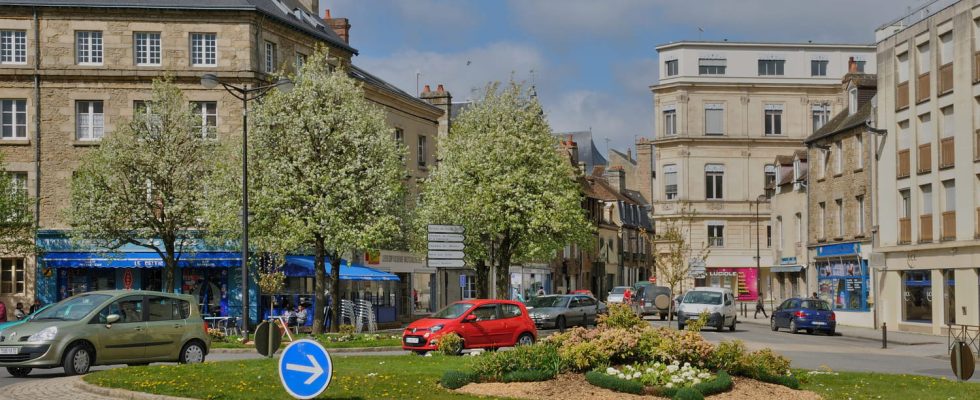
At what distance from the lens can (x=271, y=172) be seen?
3784 centimetres

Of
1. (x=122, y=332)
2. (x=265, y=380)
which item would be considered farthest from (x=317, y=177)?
(x=265, y=380)

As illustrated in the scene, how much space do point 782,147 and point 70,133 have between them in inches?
1717

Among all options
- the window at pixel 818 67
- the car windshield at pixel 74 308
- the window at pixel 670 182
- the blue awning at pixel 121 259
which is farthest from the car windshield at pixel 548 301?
the window at pixel 818 67

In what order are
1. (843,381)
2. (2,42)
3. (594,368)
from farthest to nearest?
(2,42) < (843,381) < (594,368)

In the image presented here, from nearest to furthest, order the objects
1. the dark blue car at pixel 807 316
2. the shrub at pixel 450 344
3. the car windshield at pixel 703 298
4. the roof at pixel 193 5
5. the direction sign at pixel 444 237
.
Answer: the shrub at pixel 450 344 → the direction sign at pixel 444 237 → the roof at pixel 193 5 → the dark blue car at pixel 807 316 → the car windshield at pixel 703 298

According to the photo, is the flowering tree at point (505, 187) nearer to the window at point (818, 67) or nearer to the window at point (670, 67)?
the window at point (670, 67)

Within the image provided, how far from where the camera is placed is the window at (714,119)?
73.2 meters

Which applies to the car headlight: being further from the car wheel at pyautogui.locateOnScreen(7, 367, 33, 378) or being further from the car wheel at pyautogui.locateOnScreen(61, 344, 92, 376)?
the car wheel at pyautogui.locateOnScreen(7, 367, 33, 378)

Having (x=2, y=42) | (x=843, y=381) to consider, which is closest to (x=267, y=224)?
(x=2, y=42)

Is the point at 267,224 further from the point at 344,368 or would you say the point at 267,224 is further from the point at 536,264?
the point at 536,264

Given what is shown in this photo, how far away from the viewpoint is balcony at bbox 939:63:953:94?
39.3 metres

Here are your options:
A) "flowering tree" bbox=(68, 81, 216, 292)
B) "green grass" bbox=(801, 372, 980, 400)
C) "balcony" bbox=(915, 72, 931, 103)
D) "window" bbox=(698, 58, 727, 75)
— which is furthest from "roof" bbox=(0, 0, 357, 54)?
"window" bbox=(698, 58, 727, 75)

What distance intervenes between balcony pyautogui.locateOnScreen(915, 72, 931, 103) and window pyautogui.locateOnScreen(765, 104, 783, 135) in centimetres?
3180

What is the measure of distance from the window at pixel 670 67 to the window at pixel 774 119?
5874 millimetres
